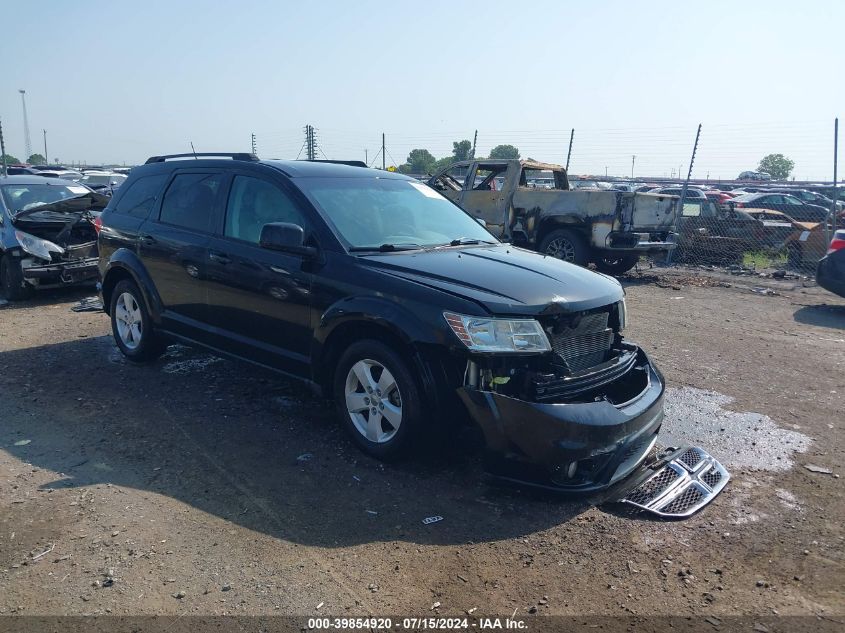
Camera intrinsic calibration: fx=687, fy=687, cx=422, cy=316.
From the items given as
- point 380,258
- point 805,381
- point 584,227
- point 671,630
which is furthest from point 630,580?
point 584,227

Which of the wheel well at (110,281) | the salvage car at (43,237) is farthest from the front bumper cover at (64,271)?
the wheel well at (110,281)

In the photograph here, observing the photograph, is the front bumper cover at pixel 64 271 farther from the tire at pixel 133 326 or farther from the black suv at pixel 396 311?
the black suv at pixel 396 311

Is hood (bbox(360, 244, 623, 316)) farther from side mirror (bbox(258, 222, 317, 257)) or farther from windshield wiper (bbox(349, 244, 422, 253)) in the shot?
side mirror (bbox(258, 222, 317, 257))

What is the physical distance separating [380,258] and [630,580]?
2397mm

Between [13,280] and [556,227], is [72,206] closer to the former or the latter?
[13,280]

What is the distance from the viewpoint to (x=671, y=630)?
2.84 meters

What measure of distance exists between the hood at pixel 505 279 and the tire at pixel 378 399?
0.53m

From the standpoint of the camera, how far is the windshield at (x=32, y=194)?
31.6 ft

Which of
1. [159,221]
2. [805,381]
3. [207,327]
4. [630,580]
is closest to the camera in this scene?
[630,580]

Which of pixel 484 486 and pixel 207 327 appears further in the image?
pixel 207 327

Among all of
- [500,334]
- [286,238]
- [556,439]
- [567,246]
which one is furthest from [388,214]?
[567,246]

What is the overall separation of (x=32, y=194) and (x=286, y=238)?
24.1 feet

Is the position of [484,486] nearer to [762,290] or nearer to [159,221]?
[159,221]

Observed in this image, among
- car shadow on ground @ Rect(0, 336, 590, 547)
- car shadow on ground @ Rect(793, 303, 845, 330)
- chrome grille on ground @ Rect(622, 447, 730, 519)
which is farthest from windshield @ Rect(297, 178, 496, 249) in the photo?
car shadow on ground @ Rect(793, 303, 845, 330)
